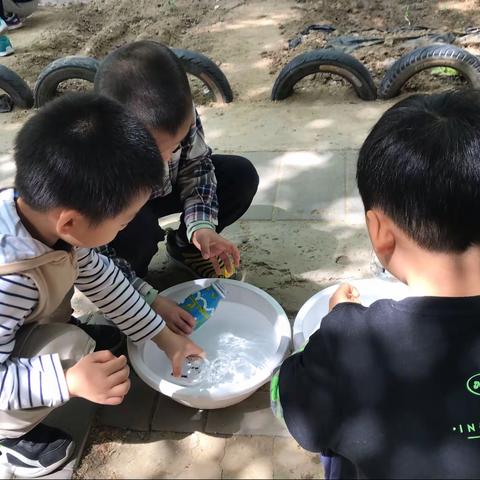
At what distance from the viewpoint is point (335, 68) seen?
3.23 m

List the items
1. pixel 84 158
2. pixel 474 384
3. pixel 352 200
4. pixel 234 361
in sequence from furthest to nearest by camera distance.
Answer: pixel 352 200 → pixel 234 361 → pixel 84 158 → pixel 474 384

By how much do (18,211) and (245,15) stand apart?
12.2 feet

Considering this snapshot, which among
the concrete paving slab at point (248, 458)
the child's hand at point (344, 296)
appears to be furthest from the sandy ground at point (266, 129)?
the child's hand at point (344, 296)

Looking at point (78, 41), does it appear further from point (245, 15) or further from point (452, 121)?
point (452, 121)

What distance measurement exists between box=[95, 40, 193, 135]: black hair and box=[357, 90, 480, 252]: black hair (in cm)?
73

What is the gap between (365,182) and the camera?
3.57ft

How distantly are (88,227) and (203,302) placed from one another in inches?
27.1

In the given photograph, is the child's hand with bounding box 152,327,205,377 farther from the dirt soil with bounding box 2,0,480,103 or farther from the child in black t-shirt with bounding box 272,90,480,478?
the dirt soil with bounding box 2,0,480,103

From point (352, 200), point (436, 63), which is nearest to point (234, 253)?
point (352, 200)

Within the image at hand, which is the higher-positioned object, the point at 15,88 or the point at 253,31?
the point at 15,88

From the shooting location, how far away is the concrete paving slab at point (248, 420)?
1.63 meters

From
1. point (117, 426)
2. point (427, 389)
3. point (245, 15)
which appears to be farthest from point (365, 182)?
point (245, 15)

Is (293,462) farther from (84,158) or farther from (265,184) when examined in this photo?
(265,184)

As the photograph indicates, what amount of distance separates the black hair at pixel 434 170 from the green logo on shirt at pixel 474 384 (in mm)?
214
